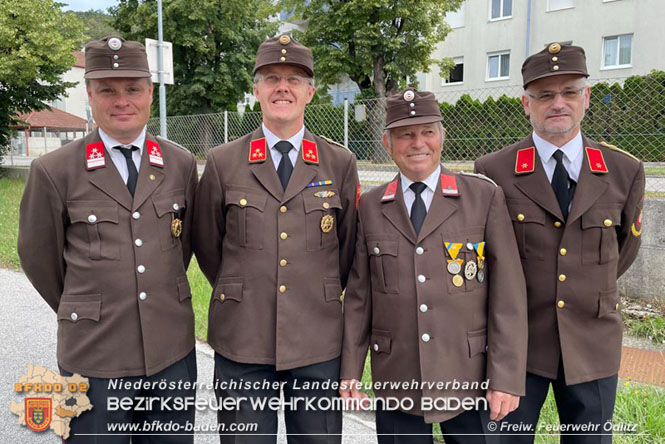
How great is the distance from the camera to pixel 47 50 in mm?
17359

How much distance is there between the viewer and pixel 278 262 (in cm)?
250

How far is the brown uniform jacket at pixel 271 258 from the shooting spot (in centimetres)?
249

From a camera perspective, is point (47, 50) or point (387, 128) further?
point (47, 50)

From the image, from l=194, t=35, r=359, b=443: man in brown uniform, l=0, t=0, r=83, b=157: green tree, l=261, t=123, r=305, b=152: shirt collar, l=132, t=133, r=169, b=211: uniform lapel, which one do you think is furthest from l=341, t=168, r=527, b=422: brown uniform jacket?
l=0, t=0, r=83, b=157: green tree

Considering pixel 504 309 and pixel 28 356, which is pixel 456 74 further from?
pixel 504 309

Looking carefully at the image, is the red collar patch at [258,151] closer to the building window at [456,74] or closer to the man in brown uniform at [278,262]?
the man in brown uniform at [278,262]

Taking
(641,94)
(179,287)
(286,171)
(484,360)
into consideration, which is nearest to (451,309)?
(484,360)

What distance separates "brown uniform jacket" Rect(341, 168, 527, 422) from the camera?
2.32 metres

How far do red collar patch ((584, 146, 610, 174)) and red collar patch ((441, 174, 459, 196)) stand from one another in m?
0.62

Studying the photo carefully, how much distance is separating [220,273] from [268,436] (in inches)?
32.0

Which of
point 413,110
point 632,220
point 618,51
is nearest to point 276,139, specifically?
point 413,110

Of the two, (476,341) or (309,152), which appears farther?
(309,152)

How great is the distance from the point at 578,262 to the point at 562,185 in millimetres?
357

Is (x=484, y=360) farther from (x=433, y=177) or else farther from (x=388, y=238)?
(x=433, y=177)
